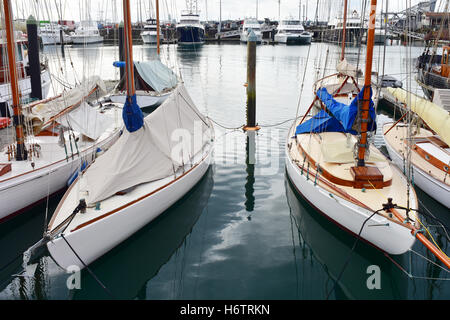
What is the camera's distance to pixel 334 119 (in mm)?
14086

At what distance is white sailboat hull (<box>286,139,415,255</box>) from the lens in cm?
854

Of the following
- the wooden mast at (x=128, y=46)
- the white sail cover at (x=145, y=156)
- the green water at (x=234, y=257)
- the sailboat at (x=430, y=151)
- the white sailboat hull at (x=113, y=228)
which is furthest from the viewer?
the sailboat at (x=430, y=151)

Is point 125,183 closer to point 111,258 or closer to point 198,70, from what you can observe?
point 111,258

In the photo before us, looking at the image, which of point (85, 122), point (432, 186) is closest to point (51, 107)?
point (85, 122)

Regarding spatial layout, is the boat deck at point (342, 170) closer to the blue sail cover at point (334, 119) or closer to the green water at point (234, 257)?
the blue sail cover at point (334, 119)

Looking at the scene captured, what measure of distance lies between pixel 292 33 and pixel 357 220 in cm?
9480

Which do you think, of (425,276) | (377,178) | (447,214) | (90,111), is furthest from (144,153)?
(447,214)

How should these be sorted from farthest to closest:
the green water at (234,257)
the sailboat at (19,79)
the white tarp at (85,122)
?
the sailboat at (19,79) → the white tarp at (85,122) → the green water at (234,257)

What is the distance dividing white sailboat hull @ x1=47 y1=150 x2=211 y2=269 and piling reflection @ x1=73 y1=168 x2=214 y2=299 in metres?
0.29

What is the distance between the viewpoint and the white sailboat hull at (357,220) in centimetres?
854

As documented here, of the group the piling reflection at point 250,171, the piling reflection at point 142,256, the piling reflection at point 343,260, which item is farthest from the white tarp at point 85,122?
the piling reflection at point 343,260

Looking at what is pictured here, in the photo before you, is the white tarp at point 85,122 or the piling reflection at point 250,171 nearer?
the piling reflection at point 250,171

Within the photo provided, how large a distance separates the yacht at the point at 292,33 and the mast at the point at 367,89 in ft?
297

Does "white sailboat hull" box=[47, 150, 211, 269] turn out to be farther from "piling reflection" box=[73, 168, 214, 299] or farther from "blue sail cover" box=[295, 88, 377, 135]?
"blue sail cover" box=[295, 88, 377, 135]
